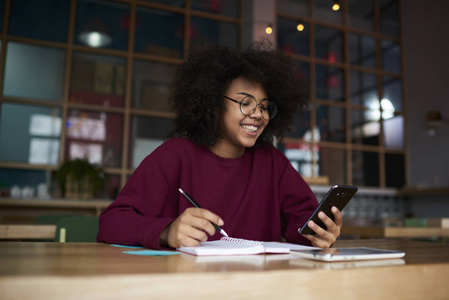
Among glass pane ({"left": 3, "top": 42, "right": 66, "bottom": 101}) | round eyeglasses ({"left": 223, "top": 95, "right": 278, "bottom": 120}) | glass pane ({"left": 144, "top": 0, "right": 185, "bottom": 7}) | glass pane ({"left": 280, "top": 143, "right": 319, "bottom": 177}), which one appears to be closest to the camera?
round eyeglasses ({"left": 223, "top": 95, "right": 278, "bottom": 120})

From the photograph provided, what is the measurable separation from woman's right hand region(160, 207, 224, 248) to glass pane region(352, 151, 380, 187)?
536cm

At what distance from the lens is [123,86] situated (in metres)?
4.88

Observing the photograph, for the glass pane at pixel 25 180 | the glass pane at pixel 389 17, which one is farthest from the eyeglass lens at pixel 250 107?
the glass pane at pixel 389 17

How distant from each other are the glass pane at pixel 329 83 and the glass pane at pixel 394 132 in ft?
2.99

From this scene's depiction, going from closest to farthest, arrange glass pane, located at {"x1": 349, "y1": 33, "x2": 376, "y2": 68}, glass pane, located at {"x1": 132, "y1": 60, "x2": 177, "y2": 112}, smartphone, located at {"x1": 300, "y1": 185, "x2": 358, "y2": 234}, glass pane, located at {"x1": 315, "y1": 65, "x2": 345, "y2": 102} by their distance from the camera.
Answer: smartphone, located at {"x1": 300, "y1": 185, "x2": 358, "y2": 234}, glass pane, located at {"x1": 132, "y1": 60, "x2": 177, "y2": 112}, glass pane, located at {"x1": 315, "y1": 65, "x2": 345, "y2": 102}, glass pane, located at {"x1": 349, "y1": 33, "x2": 376, "y2": 68}

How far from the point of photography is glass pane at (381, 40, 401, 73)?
652 cm

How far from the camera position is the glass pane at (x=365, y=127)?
609 centimetres

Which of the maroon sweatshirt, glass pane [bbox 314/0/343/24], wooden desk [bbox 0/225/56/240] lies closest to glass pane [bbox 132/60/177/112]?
glass pane [bbox 314/0/343/24]

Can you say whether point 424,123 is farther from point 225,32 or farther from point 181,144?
point 181,144

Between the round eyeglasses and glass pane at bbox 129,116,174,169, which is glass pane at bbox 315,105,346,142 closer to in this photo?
glass pane at bbox 129,116,174,169

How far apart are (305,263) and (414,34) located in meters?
6.87

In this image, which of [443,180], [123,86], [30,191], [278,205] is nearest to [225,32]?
[123,86]

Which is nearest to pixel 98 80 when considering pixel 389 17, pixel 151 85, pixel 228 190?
pixel 151 85

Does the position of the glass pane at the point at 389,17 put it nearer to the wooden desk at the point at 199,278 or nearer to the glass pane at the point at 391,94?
the glass pane at the point at 391,94
